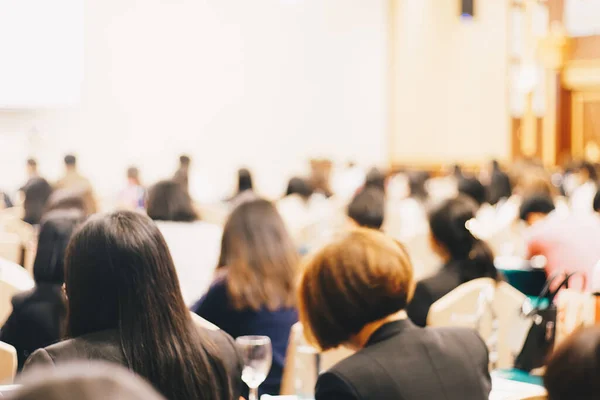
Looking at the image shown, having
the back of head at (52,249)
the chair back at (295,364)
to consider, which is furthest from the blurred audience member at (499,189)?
the back of head at (52,249)

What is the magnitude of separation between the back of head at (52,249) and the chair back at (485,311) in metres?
1.55

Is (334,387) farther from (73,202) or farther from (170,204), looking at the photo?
(73,202)

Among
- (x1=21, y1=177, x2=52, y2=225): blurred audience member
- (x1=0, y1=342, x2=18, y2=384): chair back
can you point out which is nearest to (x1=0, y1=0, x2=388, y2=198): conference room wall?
(x1=21, y1=177, x2=52, y2=225): blurred audience member

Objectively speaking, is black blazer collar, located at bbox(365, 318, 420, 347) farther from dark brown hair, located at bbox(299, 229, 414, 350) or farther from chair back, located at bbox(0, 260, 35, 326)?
chair back, located at bbox(0, 260, 35, 326)

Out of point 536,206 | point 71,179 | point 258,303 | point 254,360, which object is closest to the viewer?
point 254,360

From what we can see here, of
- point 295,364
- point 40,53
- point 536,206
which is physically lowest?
point 295,364

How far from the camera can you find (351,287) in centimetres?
233

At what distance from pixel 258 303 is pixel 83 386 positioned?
3098mm

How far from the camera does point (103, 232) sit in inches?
82.1

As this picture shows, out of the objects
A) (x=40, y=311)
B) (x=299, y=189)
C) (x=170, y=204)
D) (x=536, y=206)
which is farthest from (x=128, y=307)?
(x=299, y=189)

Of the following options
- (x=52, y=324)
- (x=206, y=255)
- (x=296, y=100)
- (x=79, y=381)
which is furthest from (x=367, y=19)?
(x=79, y=381)

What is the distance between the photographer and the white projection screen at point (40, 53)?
13289 mm

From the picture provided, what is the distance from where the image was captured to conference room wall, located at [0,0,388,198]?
592 inches

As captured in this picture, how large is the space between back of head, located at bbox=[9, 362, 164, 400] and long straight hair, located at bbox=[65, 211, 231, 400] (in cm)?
127
